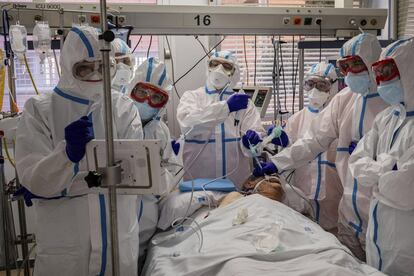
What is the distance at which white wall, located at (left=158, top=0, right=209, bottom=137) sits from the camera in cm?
416

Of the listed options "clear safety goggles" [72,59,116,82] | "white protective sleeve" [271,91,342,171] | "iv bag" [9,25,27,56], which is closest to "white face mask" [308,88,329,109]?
"white protective sleeve" [271,91,342,171]

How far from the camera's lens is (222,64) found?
3.48m

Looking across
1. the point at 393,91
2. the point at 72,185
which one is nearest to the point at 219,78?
the point at 393,91

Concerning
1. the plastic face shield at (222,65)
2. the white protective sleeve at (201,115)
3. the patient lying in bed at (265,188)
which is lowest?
the patient lying in bed at (265,188)

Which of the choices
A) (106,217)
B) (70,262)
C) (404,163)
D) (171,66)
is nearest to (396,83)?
(404,163)

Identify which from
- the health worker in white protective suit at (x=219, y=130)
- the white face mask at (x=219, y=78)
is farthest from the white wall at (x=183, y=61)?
the white face mask at (x=219, y=78)

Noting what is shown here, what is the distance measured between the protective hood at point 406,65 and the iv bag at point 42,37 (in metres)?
2.01

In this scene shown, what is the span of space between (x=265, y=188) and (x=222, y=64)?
1.10m

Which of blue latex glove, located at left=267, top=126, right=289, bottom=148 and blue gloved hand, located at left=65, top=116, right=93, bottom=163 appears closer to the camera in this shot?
blue gloved hand, located at left=65, top=116, right=93, bottom=163

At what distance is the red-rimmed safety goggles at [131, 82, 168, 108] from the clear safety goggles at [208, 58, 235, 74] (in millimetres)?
909

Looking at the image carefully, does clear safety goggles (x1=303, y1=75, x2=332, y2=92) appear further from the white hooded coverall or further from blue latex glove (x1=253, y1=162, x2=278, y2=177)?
blue latex glove (x1=253, y1=162, x2=278, y2=177)

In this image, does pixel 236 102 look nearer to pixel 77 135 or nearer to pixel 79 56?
pixel 79 56

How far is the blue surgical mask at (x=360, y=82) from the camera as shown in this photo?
2684 millimetres

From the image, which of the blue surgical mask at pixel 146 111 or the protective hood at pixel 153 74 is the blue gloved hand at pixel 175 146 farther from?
the protective hood at pixel 153 74
